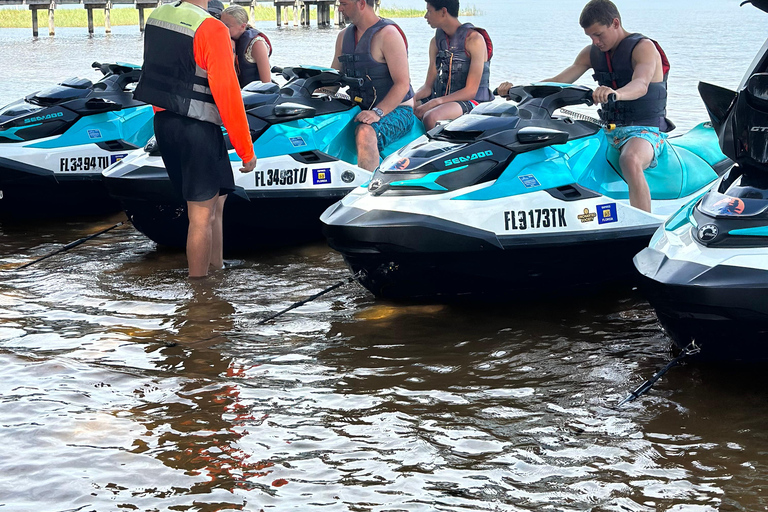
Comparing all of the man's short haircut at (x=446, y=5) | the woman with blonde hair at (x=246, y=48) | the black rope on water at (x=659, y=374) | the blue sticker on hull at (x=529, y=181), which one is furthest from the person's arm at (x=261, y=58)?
the black rope on water at (x=659, y=374)

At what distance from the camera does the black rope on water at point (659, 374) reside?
3.75m

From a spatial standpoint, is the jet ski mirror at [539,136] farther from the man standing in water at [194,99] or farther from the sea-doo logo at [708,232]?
the man standing in water at [194,99]

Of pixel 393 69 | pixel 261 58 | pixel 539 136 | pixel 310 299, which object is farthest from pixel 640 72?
pixel 261 58

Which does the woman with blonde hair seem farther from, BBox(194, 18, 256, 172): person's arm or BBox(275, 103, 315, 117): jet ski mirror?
BBox(194, 18, 256, 172): person's arm

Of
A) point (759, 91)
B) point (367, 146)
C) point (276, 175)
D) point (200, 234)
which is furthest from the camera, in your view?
point (367, 146)

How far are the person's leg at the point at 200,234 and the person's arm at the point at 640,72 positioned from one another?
2.22 m

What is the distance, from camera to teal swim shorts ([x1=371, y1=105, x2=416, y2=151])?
6.40 meters

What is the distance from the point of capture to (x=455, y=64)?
6.57 metres

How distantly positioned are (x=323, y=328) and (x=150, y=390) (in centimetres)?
111

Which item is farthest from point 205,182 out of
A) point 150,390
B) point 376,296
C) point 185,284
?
point 150,390

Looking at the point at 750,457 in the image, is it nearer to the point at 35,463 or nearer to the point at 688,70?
the point at 35,463

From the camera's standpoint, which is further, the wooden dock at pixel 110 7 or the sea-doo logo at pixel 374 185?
the wooden dock at pixel 110 7

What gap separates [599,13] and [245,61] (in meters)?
2.89

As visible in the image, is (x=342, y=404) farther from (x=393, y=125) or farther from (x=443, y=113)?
(x=443, y=113)
